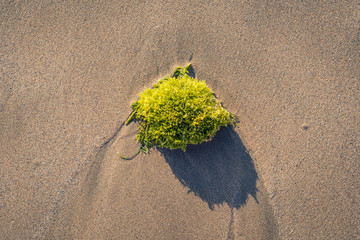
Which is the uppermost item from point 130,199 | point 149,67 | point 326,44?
point 149,67

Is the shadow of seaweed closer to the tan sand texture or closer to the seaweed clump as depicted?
the tan sand texture

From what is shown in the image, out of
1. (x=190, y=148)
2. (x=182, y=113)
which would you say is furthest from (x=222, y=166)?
(x=182, y=113)

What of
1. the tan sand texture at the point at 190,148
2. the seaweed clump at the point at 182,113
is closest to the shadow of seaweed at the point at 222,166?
the tan sand texture at the point at 190,148

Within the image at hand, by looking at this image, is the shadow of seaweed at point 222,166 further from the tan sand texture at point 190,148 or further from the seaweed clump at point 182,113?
the seaweed clump at point 182,113

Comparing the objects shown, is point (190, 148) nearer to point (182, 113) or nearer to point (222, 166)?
point (222, 166)

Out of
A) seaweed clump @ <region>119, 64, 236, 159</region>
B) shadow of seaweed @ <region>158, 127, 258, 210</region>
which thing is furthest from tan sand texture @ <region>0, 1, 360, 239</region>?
seaweed clump @ <region>119, 64, 236, 159</region>

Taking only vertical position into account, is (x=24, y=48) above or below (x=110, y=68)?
above

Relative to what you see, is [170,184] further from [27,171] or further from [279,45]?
Answer: [279,45]

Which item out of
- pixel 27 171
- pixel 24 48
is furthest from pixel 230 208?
pixel 24 48
